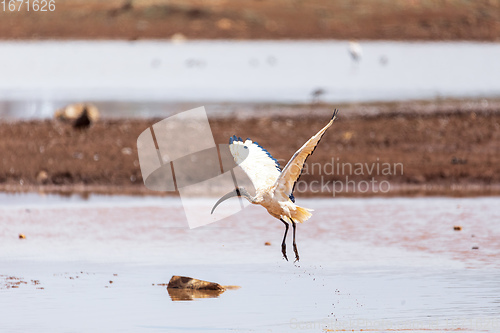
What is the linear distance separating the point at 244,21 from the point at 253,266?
57962 mm

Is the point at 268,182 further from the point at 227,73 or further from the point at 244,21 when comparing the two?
the point at 244,21

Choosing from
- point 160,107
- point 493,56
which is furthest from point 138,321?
point 493,56

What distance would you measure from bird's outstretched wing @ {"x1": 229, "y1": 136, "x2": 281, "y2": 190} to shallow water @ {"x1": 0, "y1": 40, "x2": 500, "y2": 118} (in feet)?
50.1

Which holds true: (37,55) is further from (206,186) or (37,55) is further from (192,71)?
(206,186)

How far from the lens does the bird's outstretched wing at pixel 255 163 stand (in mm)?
10797

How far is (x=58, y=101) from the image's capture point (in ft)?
102

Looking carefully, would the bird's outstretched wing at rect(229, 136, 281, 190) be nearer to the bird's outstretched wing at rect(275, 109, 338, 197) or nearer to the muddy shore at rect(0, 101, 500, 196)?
the bird's outstretched wing at rect(275, 109, 338, 197)

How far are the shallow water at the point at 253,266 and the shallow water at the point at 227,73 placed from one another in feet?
38.5

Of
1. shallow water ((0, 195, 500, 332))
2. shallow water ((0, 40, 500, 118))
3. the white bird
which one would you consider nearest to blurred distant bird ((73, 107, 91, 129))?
shallow water ((0, 40, 500, 118))

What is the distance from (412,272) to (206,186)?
22.3 feet

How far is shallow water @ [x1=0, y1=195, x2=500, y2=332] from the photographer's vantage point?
9031 millimetres

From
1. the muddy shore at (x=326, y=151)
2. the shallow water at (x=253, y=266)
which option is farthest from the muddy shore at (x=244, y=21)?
the shallow water at (x=253, y=266)

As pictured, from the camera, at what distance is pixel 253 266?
1141 cm

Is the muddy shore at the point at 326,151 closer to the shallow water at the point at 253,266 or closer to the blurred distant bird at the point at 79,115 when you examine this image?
the blurred distant bird at the point at 79,115
